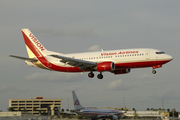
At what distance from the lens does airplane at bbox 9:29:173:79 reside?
53.7 metres

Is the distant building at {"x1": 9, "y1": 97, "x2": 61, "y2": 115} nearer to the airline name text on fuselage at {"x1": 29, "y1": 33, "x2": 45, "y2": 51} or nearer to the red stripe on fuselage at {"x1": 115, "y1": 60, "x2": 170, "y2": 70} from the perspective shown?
the airline name text on fuselage at {"x1": 29, "y1": 33, "x2": 45, "y2": 51}

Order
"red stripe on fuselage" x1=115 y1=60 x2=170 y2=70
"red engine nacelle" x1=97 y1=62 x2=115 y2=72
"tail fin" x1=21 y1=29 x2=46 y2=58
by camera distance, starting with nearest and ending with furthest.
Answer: "red stripe on fuselage" x1=115 y1=60 x2=170 y2=70 < "red engine nacelle" x1=97 y1=62 x2=115 y2=72 < "tail fin" x1=21 y1=29 x2=46 y2=58

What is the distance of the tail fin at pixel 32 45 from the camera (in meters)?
66.8

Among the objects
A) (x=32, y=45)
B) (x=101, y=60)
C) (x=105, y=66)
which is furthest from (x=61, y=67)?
(x=105, y=66)

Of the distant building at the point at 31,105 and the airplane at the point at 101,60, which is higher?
the airplane at the point at 101,60

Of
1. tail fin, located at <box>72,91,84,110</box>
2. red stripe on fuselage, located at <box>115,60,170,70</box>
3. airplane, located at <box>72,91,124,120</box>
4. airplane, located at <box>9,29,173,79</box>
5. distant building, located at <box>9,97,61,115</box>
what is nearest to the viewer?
red stripe on fuselage, located at <box>115,60,170,70</box>

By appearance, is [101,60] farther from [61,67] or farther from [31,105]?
[31,105]

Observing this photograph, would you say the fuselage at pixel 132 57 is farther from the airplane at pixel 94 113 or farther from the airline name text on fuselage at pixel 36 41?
the airplane at pixel 94 113

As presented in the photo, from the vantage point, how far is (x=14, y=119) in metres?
43.7

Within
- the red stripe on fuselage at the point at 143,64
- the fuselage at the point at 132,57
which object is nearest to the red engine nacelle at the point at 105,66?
the fuselage at the point at 132,57

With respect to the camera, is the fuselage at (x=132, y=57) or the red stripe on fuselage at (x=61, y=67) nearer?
the fuselage at (x=132, y=57)

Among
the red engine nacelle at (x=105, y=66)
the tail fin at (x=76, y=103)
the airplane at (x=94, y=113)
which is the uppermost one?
the red engine nacelle at (x=105, y=66)

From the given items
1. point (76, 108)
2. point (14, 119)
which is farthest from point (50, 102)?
point (14, 119)

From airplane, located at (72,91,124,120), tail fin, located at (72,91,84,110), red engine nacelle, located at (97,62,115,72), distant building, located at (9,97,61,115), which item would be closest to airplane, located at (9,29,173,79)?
red engine nacelle, located at (97,62,115,72)
